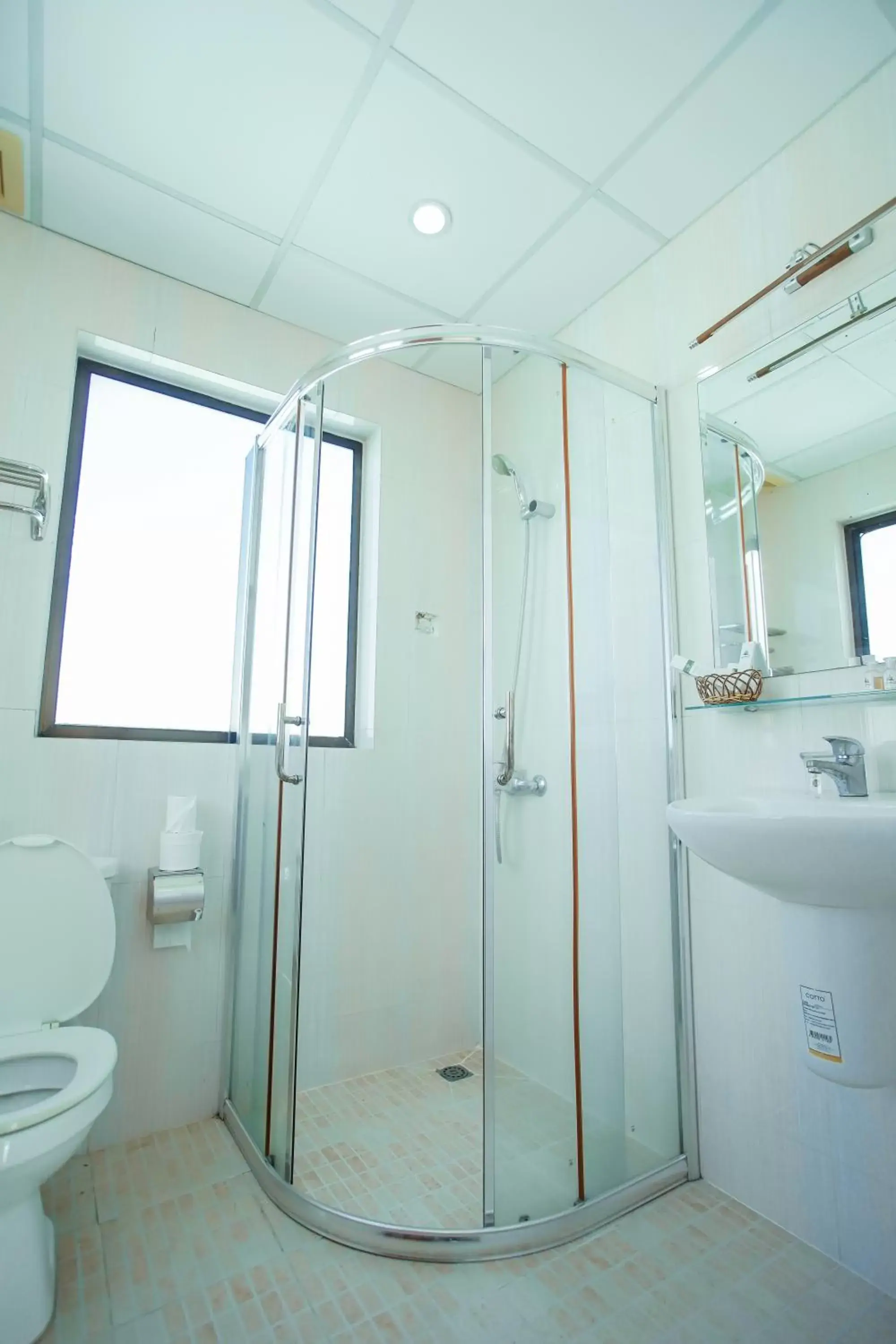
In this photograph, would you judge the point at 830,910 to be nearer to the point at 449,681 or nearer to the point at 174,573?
the point at 449,681

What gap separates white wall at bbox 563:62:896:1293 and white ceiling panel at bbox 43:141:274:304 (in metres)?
1.21

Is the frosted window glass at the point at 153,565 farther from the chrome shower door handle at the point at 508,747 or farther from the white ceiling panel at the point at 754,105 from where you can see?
the white ceiling panel at the point at 754,105

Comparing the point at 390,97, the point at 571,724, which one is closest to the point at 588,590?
the point at 571,724

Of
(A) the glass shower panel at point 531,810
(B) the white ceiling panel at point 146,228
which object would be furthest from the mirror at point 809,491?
(B) the white ceiling panel at point 146,228

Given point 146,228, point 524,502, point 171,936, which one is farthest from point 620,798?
point 146,228

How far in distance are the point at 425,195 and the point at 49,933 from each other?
197 cm

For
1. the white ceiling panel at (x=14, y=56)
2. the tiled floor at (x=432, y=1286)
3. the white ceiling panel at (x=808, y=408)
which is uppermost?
the white ceiling panel at (x=14, y=56)

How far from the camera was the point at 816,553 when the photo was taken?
4.68 ft

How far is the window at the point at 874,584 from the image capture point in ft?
4.27

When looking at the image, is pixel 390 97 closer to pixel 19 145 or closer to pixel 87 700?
pixel 19 145

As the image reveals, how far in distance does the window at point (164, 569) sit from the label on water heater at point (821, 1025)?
1.11 metres

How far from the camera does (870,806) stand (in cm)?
109

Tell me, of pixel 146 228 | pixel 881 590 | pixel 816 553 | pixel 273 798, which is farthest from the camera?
pixel 146 228

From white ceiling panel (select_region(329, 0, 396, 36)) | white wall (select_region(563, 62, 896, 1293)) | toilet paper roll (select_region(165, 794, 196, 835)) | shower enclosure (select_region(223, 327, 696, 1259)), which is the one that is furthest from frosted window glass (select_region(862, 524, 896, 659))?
toilet paper roll (select_region(165, 794, 196, 835))
